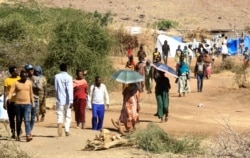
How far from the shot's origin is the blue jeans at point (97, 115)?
1437 cm

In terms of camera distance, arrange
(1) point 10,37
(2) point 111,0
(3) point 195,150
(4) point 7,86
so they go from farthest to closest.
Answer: (2) point 111,0 → (1) point 10,37 → (4) point 7,86 → (3) point 195,150

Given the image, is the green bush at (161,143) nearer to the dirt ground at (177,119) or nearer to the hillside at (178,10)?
the dirt ground at (177,119)

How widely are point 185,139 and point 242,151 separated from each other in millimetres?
2396

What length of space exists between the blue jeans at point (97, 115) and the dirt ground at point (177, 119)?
8.9 inches

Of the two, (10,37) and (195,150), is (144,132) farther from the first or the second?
(10,37)

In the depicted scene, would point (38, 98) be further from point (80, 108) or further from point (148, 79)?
point (148, 79)

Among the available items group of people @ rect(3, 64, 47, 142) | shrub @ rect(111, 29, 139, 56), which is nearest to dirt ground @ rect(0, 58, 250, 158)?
group of people @ rect(3, 64, 47, 142)

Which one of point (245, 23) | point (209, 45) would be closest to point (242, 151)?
point (209, 45)

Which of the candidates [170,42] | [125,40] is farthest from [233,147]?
[170,42]

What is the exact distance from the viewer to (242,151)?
9.88 meters

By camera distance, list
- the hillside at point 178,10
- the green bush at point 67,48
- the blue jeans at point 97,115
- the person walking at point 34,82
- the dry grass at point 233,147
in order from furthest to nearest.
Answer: the hillside at point 178,10
the green bush at point 67,48
the blue jeans at point 97,115
the person walking at point 34,82
the dry grass at point 233,147

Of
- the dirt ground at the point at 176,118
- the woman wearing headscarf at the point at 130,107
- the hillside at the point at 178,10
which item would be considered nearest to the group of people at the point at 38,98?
the dirt ground at the point at 176,118

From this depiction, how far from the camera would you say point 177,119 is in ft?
58.0

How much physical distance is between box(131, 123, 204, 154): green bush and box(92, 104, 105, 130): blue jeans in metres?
2.21
